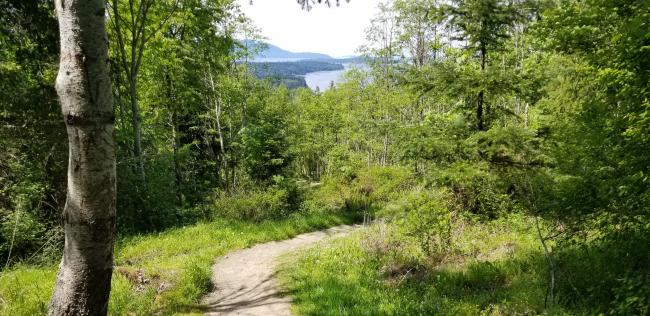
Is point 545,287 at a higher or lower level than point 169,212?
higher

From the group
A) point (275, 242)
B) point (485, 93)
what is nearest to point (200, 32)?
point (275, 242)

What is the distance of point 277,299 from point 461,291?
10.2 ft

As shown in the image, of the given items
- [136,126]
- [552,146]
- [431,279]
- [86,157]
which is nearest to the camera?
[86,157]

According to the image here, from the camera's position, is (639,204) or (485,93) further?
(485,93)

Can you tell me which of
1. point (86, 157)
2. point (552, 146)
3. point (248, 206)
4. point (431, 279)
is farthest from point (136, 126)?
point (552, 146)

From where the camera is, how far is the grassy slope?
19.4 ft

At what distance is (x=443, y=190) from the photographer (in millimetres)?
9648

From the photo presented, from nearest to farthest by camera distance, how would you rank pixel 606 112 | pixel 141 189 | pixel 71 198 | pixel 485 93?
pixel 71 198 → pixel 606 112 → pixel 485 93 → pixel 141 189

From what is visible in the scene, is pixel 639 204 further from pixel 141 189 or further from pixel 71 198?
pixel 141 189

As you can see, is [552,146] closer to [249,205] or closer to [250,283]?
[250,283]

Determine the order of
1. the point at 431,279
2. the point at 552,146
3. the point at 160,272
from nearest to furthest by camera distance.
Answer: the point at 431,279 < the point at 160,272 < the point at 552,146

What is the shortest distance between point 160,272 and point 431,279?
16.1ft

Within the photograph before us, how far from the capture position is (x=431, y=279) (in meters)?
7.09

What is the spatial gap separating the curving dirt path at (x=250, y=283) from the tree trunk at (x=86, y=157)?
3.37 meters
